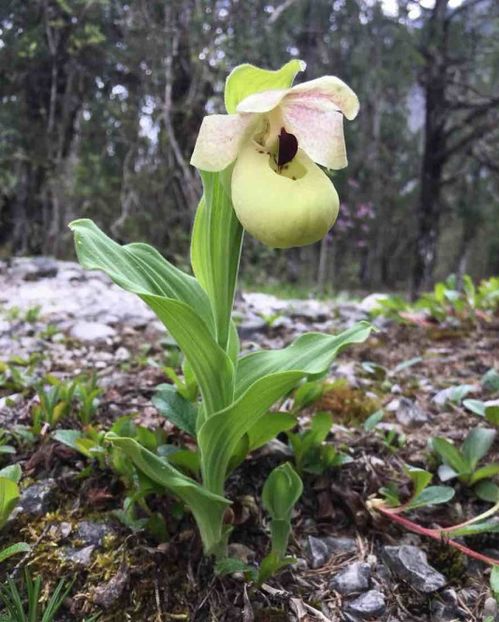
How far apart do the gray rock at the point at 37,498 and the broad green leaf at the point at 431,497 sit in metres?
0.88

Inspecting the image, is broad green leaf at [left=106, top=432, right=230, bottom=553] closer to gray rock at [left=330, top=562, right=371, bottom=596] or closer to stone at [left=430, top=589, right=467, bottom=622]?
gray rock at [left=330, top=562, right=371, bottom=596]

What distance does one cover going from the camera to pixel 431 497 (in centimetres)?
135

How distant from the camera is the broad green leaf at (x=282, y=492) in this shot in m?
1.20

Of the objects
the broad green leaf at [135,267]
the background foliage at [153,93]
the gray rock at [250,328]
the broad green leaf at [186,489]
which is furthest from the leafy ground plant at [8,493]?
the background foliage at [153,93]

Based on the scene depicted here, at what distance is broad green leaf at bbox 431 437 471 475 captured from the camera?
4.86 ft

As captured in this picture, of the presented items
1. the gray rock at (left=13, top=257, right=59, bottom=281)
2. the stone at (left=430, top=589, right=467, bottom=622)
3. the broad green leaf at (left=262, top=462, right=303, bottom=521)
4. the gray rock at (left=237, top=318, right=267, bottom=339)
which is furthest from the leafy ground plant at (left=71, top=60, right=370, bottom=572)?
the gray rock at (left=13, top=257, right=59, bottom=281)

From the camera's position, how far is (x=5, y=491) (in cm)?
114

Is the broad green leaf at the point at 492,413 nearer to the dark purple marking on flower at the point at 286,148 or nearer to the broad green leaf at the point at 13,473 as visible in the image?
the dark purple marking on flower at the point at 286,148

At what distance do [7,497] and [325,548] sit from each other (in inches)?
29.4

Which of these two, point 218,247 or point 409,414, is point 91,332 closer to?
point 409,414

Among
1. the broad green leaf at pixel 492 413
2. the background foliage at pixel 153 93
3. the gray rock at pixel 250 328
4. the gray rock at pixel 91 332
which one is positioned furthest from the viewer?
the background foliage at pixel 153 93

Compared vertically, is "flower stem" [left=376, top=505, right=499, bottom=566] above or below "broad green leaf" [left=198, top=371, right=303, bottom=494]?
below

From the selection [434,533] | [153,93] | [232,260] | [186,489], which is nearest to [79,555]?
[186,489]

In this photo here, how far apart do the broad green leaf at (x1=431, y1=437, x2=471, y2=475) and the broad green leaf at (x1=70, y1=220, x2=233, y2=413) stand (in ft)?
2.18
